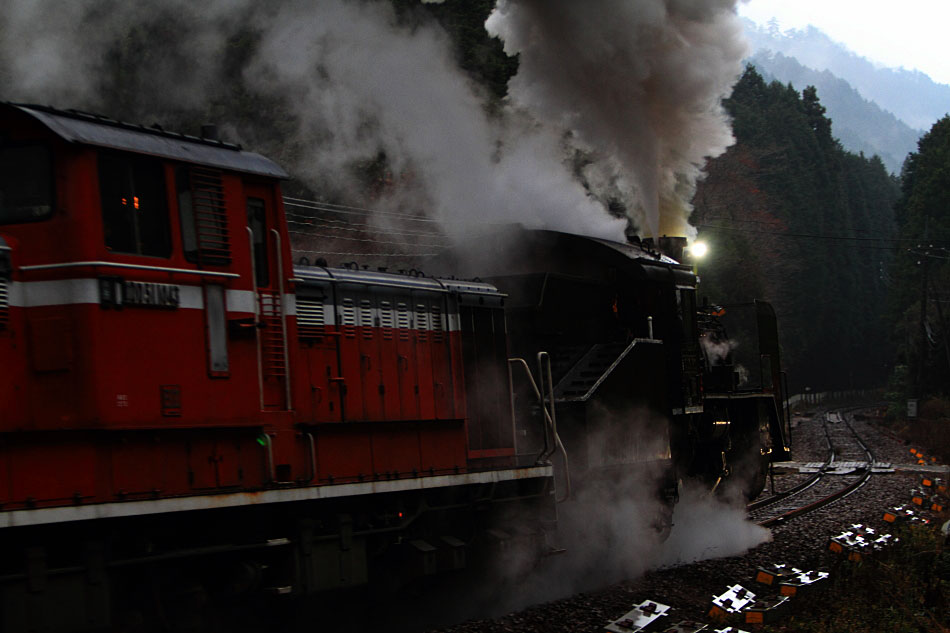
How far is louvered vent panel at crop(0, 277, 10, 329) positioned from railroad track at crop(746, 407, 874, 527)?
11.9 metres

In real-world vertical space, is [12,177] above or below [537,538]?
above

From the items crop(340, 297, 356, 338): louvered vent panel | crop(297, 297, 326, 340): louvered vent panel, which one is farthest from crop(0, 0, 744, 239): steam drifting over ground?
crop(297, 297, 326, 340): louvered vent panel

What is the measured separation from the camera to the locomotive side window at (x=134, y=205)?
20.2 feet

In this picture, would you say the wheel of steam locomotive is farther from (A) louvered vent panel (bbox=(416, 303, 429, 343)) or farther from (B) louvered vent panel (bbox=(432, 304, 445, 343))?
(A) louvered vent panel (bbox=(416, 303, 429, 343))

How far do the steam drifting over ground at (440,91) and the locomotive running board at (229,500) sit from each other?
19.6ft

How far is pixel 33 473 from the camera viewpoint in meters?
5.71

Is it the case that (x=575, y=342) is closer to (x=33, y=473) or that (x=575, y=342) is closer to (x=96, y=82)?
(x=33, y=473)

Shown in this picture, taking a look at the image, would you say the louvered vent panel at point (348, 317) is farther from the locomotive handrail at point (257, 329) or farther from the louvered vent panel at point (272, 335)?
the locomotive handrail at point (257, 329)

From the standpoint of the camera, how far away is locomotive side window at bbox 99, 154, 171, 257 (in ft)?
20.2

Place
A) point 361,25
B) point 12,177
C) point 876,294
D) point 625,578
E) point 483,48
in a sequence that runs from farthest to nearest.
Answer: point 876,294
point 483,48
point 361,25
point 625,578
point 12,177

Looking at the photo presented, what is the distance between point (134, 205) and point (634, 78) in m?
11.5

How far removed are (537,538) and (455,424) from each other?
1556mm

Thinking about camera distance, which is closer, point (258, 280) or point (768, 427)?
point (258, 280)

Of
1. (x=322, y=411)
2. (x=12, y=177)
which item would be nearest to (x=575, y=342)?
(x=322, y=411)
